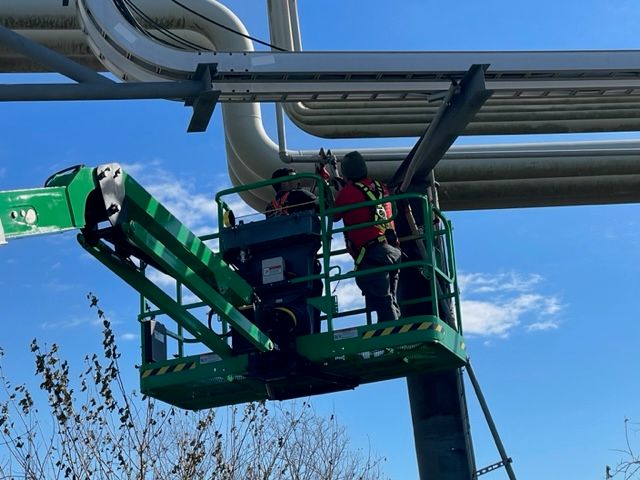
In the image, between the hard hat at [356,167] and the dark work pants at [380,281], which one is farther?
the hard hat at [356,167]

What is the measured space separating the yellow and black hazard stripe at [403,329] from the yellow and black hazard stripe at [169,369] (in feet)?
5.97

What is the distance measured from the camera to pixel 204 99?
10.4 m

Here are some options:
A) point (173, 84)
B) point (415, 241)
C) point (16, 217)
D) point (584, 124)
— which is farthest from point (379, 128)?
point (16, 217)

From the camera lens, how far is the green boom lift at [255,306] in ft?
29.2

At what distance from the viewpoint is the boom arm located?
7.68 m

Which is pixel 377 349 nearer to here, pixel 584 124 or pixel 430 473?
pixel 430 473

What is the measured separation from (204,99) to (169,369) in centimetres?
270

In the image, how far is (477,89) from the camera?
11055mm

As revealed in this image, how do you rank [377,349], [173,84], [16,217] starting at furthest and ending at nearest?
[173,84], [377,349], [16,217]

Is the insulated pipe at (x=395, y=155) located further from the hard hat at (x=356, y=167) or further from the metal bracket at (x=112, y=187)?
the metal bracket at (x=112, y=187)

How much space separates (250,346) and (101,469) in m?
5.67

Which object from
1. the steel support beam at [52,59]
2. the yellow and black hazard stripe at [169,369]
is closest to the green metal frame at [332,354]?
the yellow and black hazard stripe at [169,369]

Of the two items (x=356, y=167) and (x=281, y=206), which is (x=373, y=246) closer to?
(x=356, y=167)

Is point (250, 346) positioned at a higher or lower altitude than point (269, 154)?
lower
